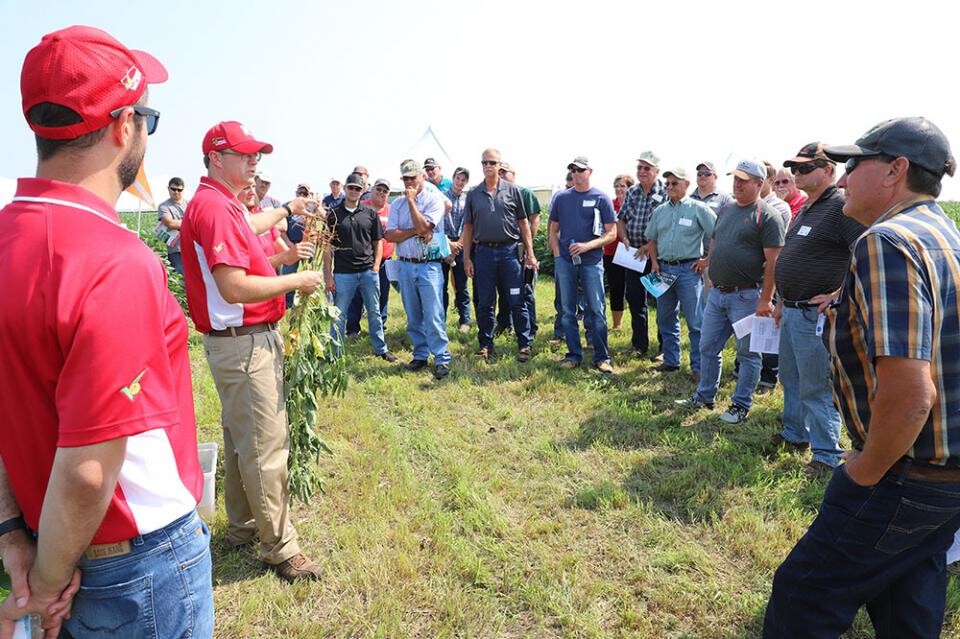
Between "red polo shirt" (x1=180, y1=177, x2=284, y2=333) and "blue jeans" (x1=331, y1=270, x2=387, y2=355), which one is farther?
"blue jeans" (x1=331, y1=270, x2=387, y2=355)

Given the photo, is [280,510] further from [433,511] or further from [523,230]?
[523,230]

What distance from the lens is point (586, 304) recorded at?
707 centimetres

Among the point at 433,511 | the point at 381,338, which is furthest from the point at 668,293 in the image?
the point at 433,511

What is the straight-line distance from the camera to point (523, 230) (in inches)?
289

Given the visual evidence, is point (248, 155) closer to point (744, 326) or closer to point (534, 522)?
→ point (534, 522)

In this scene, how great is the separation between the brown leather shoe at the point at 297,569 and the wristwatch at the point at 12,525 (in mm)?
2047

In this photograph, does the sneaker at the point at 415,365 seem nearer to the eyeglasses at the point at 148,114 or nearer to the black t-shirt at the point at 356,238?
the black t-shirt at the point at 356,238

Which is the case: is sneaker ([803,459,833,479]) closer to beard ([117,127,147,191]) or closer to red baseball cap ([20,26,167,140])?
beard ([117,127,147,191])

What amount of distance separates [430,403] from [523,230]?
2608 mm

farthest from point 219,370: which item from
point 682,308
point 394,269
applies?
point 682,308

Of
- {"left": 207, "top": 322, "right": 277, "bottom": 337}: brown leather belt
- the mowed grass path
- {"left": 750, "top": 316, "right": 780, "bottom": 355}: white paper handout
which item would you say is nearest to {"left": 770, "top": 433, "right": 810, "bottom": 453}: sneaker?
the mowed grass path

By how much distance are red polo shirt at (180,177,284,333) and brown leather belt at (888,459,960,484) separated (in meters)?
2.78

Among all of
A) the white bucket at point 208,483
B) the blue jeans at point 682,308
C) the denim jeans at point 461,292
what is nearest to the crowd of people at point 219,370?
the white bucket at point 208,483

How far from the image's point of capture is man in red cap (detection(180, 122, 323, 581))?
281cm
